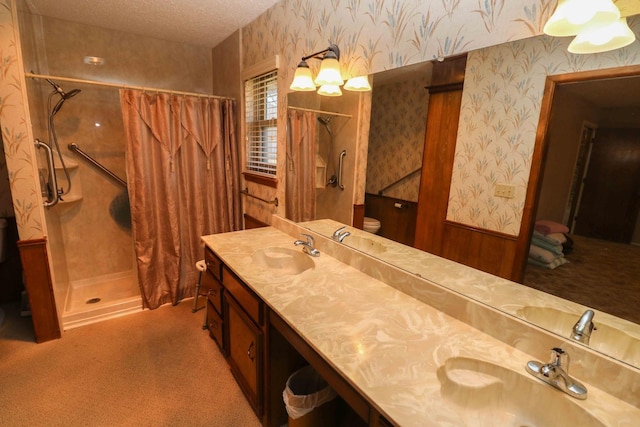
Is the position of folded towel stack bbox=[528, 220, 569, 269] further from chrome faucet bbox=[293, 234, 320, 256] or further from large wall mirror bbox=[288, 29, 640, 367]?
chrome faucet bbox=[293, 234, 320, 256]

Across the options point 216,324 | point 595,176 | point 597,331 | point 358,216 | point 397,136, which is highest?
point 397,136

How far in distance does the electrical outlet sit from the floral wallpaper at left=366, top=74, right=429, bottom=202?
12.0 inches

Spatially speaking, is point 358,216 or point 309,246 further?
point 309,246

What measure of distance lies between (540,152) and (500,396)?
28.4 inches

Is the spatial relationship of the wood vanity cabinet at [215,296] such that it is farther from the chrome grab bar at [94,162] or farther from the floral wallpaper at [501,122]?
the chrome grab bar at [94,162]

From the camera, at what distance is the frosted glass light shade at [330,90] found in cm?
165

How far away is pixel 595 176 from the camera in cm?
85

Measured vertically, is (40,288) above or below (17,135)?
below

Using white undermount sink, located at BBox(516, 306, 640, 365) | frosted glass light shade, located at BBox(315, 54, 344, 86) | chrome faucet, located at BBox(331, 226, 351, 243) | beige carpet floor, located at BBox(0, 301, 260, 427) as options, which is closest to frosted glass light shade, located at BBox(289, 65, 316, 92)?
frosted glass light shade, located at BBox(315, 54, 344, 86)

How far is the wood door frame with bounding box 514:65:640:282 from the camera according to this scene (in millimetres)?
821

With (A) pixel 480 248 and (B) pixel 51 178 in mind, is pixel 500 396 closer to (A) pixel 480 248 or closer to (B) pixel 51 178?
(A) pixel 480 248

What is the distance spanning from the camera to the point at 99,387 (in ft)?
5.88

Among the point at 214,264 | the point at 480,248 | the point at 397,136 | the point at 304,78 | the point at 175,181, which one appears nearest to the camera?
the point at 480,248

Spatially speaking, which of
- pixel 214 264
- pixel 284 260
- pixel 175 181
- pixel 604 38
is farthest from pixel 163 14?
pixel 604 38
